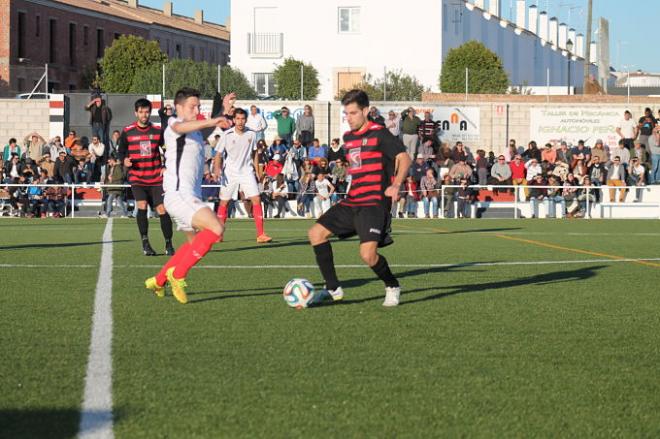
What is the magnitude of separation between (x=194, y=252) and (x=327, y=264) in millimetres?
1095

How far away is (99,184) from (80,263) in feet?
53.0

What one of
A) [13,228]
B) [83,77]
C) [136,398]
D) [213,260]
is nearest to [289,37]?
[83,77]

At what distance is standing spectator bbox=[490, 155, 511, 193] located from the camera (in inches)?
1275

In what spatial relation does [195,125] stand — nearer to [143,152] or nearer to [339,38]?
[143,152]

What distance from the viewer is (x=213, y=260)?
49.5 feet

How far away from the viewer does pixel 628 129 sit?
34.8 meters

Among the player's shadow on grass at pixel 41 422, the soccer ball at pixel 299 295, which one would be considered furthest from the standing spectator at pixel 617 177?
the player's shadow on grass at pixel 41 422

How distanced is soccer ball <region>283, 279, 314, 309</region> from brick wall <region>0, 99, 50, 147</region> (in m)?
28.9

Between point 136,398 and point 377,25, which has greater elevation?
point 377,25

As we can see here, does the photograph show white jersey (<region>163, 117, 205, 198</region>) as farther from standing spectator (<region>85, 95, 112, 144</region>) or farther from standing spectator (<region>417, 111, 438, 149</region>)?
standing spectator (<region>85, 95, 112, 144</region>)

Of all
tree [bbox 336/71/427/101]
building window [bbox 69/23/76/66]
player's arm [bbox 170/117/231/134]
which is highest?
building window [bbox 69/23/76/66]

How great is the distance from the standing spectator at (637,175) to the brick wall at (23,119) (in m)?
17.0

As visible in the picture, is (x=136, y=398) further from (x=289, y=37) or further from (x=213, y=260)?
(x=289, y=37)

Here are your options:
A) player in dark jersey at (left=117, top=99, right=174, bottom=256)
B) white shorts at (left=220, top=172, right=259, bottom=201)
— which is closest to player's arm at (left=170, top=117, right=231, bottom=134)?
player in dark jersey at (left=117, top=99, right=174, bottom=256)
